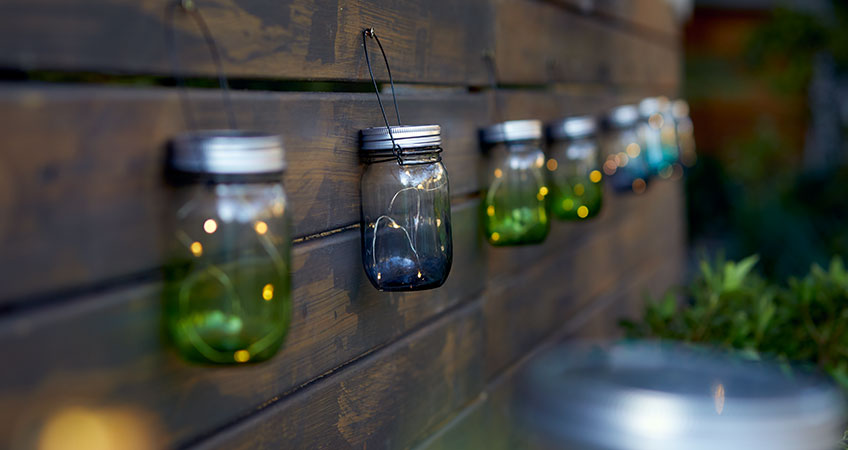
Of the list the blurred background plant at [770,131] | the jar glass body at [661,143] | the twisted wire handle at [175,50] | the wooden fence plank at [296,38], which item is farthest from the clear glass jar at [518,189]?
the blurred background plant at [770,131]

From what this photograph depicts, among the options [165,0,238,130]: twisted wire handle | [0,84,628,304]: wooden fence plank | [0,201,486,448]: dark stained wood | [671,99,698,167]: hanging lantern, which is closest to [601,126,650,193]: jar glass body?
[671,99,698,167]: hanging lantern

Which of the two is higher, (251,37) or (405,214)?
(251,37)

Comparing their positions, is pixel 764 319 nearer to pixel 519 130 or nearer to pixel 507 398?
pixel 507 398

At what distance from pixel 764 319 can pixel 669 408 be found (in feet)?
3.80

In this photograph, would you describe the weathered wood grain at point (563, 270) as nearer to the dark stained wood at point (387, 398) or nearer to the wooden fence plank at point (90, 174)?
the dark stained wood at point (387, 398)

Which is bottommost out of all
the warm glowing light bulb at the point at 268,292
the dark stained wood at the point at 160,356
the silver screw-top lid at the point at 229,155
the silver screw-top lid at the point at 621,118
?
the dark stained wood at the point at 160,356

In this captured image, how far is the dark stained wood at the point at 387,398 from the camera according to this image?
0.88 meters

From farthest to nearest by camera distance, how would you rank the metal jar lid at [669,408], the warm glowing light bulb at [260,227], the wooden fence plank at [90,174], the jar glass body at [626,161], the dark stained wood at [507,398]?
1. the jar glass body at [626,161]
2. the dark stained wood at [507,398]
3. the metal jar lid at [669,408]
4. the warm glowing light bulb at [260,227]
5. the wooden fence plank at [90,174]

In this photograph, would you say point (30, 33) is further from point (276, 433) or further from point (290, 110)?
point (276, 433)

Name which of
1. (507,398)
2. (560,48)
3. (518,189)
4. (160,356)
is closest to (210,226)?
(160,356)

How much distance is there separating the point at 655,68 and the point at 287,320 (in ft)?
9.17

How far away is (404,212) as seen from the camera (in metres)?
0.95

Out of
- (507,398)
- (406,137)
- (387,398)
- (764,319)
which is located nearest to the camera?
(406,137)

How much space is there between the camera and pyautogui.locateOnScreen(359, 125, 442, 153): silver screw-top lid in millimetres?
A: 944
